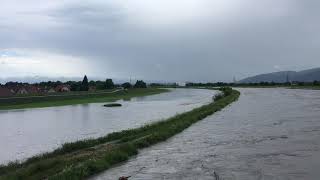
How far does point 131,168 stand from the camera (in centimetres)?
1741

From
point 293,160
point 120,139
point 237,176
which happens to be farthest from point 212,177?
point 120,139

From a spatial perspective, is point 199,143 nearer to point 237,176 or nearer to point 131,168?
point 131,168

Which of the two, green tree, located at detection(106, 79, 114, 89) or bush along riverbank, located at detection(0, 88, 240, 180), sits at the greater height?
green tree, located at detection(106, 79, 114, 89)

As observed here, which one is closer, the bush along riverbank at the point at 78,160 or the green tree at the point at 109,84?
the bush along riverbank at the point at 78,160

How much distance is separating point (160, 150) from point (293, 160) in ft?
23.9

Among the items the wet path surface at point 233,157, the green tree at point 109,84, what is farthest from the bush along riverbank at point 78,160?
the green tree at point 109,84

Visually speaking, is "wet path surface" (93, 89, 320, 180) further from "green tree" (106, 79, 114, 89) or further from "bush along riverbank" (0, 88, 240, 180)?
"green tree" (106, 79, 114, 89)

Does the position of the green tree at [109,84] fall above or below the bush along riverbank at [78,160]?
above

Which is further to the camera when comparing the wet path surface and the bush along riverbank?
the bush along riverbank

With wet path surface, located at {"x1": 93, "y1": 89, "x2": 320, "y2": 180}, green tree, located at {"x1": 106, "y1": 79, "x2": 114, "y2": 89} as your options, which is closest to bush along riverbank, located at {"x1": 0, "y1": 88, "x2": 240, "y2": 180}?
wet path surface, located at {"x1": 93, "y1": 89, "x2": 320, "y2": 180}

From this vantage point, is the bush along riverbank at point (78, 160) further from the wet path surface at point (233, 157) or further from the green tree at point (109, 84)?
the green tree at point (109, 84)

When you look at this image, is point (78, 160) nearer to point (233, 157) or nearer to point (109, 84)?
point (233, 157)

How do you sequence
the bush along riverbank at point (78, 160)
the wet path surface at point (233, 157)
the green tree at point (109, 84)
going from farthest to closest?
the green tree at point (109, 84), the bush along riverbank at point (78, 160), the wet path surface at point (233, 157)

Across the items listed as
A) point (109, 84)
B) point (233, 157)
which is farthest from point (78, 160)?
point (109, 84)
